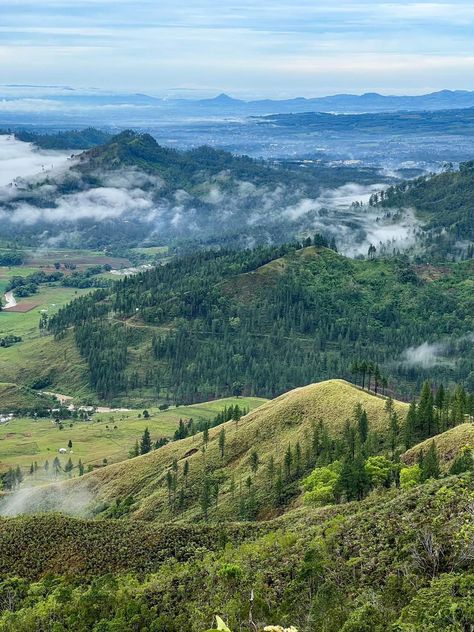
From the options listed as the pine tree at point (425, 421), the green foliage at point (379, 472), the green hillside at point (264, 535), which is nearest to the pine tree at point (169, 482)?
the green hillside at point (264, 535)

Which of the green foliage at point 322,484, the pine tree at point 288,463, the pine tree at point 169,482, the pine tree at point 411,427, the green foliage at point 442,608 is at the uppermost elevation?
the green foliage at point 442,608

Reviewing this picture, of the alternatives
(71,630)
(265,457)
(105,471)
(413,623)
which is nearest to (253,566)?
(71,630)

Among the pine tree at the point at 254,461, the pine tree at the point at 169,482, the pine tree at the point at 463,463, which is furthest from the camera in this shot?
the pine tree at the point at 254,461

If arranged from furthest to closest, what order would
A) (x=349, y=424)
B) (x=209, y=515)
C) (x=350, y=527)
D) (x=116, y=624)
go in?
(x=349, y=424)
(x=209, y=515)
(x=350, y=527)
(x=116, y=624)

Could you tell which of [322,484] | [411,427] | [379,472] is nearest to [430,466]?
[379,472]

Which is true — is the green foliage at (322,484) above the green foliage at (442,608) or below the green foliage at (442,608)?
below

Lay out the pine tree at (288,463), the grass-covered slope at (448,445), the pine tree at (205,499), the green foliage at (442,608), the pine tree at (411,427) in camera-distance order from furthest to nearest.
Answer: the pine tree at (288,463), the pine tree at (411,427), the pine tree at (205,499), the grass-covered slope at (448,445), the green foliage at (442,608)

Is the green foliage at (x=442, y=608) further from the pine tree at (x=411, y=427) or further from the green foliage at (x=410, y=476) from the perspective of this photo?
the pine tree at (x=411, y=427)

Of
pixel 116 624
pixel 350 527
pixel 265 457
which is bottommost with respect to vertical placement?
pixel 265 457

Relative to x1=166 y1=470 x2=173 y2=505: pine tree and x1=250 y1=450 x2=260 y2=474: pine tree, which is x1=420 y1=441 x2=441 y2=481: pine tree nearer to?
x1=250 y1=450 x2=260 y2=474: pine tree

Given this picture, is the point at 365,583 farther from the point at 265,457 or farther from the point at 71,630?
the point at 265,457
